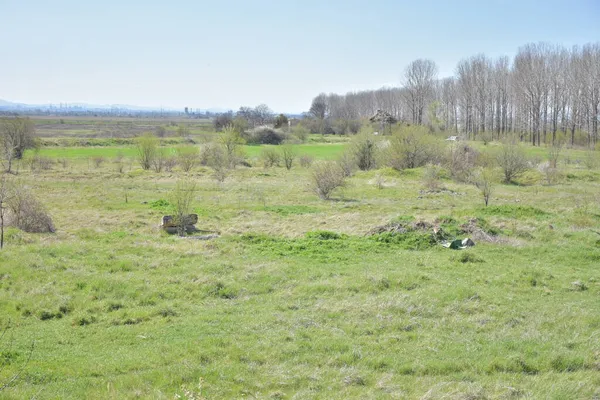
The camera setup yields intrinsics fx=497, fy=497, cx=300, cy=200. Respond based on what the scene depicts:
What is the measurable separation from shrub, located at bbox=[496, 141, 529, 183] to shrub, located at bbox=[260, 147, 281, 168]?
23.5 metres

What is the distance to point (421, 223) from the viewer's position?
1825cm

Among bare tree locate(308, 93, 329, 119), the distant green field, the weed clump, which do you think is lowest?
the weed clump

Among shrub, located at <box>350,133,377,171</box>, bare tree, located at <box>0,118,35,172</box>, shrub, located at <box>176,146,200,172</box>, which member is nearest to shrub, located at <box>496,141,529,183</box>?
shrub, located at <box>350,133,377,171</box>

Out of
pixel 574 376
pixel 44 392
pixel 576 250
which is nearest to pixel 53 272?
pixel 44 392

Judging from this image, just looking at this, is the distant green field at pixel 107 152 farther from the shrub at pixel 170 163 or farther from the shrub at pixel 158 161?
the shrub at pixel 170 163

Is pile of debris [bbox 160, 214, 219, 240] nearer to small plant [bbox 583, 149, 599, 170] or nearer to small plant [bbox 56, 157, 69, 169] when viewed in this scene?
small plant [bbox 56, 157, 69, 169]

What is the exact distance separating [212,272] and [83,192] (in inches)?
877

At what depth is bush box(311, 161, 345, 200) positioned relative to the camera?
3138cm

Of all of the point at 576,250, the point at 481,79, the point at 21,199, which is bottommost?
the point at 576,250

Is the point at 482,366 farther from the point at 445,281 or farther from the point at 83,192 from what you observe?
the point at 83,192

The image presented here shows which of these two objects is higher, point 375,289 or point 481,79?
point 481,79

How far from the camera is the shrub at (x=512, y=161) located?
3834cm

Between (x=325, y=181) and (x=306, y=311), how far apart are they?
21.2 metres

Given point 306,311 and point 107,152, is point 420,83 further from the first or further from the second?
point 306,311
